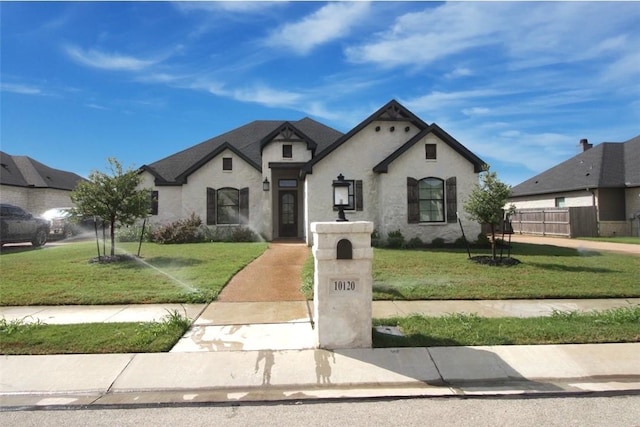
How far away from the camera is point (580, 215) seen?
71.6 feet

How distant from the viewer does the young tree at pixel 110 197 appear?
1112 centimetres

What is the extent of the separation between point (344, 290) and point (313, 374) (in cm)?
111

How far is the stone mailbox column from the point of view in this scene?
493 cm

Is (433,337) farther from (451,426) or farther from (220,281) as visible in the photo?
(220,281)

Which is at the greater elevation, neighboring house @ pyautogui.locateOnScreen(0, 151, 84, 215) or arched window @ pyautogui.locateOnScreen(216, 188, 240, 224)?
neighboring house @ pyautogui.locateOnScreen(0, 151, 84, 215)

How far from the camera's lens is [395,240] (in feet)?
49.9

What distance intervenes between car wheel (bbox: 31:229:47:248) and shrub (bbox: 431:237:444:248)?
54.1ft

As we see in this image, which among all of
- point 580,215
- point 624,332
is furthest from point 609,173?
point 624,332

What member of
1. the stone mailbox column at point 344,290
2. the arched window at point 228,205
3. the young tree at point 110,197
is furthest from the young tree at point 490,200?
the arched window at point 228,205

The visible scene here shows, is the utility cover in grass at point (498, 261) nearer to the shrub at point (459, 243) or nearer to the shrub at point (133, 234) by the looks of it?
Result: the shrub at point (459, 243)

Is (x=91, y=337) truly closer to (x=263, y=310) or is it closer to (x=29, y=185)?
(x=263, y=310)

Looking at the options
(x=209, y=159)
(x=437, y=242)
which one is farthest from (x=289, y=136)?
(x=437, y=242)

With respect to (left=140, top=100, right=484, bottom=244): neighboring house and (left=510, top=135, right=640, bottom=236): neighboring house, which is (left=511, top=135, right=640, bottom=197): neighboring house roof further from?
(left=140, top=100, right=484, bottom=244): neighboring house

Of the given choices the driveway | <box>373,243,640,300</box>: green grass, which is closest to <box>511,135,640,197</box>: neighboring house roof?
the driveway
